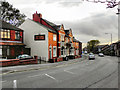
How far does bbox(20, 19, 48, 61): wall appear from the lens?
2710 centimetres

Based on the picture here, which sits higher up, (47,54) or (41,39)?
(41,39)

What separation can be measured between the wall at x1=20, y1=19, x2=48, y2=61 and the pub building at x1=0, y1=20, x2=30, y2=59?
2.48 m

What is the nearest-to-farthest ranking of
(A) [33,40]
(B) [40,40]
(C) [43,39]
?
(C) [43,39] < (B) [40,40] < (A) [33,40]

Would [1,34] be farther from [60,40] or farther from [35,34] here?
[60,40]

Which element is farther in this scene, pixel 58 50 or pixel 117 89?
pixel 58 50

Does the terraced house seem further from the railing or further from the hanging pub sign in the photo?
the railing

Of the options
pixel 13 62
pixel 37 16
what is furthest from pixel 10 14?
pixel 13 62

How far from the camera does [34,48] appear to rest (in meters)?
28.9

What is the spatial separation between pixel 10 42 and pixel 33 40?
5911mm

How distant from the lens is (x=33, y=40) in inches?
1148

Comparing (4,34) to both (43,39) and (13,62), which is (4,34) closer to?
(43,39)

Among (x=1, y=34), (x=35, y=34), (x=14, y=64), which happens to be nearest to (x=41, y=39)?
(x=35, y=34)

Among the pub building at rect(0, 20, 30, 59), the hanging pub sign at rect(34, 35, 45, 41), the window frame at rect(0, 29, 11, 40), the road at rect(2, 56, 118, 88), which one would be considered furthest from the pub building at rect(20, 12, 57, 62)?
the road at rect(2, 56, 118, 88)

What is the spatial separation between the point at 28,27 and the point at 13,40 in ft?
19.7
